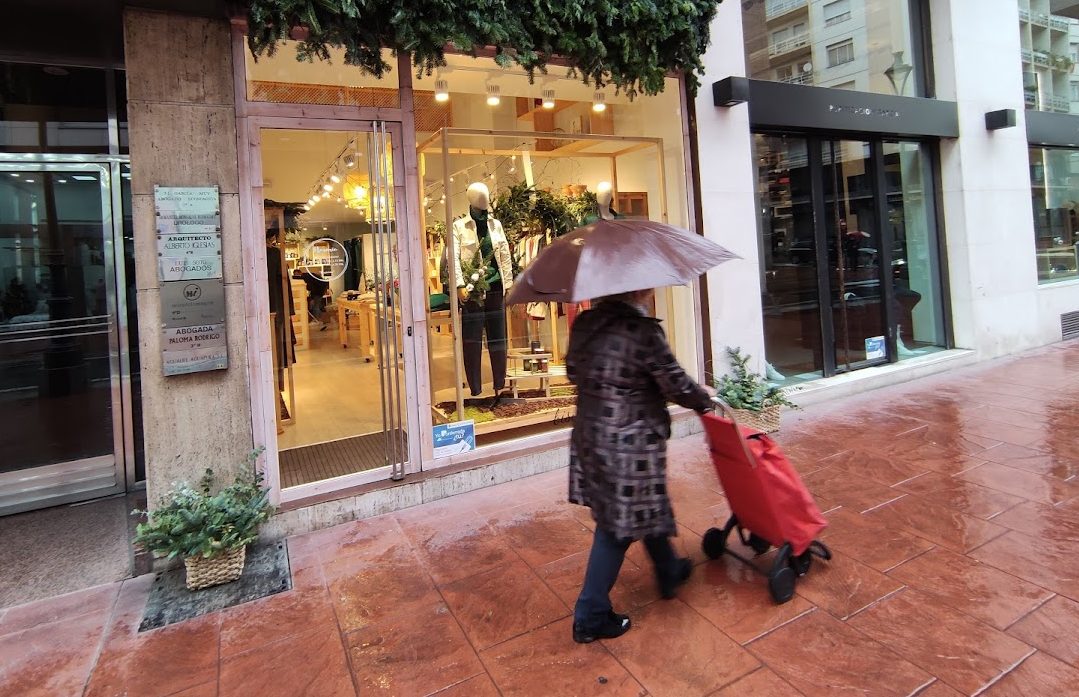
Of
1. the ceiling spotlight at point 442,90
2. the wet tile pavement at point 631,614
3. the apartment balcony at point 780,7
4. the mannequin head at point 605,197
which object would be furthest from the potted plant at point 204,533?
the apartment balcony at point 780,7

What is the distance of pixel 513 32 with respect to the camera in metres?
4.30

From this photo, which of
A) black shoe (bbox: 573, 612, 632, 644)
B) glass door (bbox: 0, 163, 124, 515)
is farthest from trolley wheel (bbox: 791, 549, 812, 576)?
glass door (bbox: 0, 163, 124, 515)

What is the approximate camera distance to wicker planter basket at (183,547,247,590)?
3.44m

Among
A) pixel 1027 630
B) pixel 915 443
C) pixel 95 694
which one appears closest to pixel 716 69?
pixel 915 443

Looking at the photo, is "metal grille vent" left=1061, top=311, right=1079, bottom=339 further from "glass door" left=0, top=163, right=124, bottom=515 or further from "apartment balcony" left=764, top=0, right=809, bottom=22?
"glass door" left=0, top=163, right=124, bottom=515

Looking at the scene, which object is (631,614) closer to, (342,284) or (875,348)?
(342,284)

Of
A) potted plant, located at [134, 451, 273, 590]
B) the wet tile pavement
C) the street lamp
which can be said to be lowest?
the wet tile pavement

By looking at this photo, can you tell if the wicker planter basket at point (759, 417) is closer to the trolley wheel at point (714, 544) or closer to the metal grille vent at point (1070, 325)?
the trolley wheel at point (714, 544)

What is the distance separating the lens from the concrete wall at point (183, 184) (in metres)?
3.72

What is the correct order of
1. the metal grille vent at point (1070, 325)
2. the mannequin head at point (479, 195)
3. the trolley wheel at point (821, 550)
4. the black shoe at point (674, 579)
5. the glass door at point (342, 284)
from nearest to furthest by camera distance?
1. the black shoe at point (674, 579)
2. the trolley wheel at point (821, 550)
3. the glass door at point (342, 284)
4. the mannequin head at point (479, 195)
5. the metal grille vent at point (1070, 325)

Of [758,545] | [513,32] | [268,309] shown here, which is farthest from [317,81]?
[758,545]

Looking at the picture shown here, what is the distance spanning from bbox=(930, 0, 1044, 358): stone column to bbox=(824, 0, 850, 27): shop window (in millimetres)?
1371

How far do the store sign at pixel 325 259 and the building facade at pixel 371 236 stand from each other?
0.05 ft

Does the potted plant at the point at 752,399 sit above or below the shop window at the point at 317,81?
below
